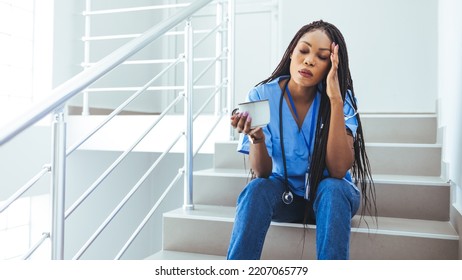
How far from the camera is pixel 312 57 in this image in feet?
3.92

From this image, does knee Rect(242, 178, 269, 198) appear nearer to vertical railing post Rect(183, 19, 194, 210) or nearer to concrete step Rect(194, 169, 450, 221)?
concrete step Rect(194, 169, 450, 221)

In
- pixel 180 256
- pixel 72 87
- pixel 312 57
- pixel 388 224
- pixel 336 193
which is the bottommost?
pixel 180 256

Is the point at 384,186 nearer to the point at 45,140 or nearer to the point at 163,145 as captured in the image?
the point at 163,145

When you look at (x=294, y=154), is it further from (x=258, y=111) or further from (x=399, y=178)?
(x=399, y=178)

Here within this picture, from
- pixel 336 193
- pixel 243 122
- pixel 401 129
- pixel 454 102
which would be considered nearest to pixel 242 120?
pixel 243 122

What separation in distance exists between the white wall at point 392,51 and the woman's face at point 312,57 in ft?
5.67

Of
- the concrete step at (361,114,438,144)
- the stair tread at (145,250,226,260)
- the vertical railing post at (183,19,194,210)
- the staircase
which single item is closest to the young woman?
the staircase

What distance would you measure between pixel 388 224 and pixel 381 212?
5.0 inches

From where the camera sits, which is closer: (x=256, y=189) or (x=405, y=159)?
(x=256, y=189)

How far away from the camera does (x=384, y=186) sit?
1.51m

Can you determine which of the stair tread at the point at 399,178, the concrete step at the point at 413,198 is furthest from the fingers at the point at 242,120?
the stair tread at the point at 399,178

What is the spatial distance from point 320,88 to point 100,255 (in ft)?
8.68
